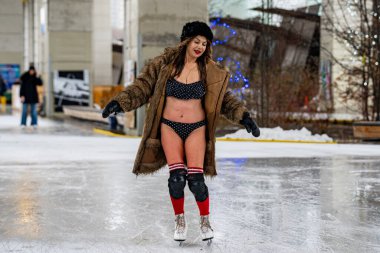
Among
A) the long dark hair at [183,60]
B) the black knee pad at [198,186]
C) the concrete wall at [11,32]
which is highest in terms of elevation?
the concrete wall at [11,32]

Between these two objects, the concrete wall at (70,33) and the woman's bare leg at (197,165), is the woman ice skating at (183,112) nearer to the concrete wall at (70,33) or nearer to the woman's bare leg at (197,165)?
the woman's bare leg at (197,165)

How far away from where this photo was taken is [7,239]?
6230 mm

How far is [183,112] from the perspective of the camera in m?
6.05

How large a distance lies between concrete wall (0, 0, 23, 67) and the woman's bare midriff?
50327 mm

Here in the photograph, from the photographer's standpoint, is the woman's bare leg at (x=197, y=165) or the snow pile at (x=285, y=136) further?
the snow pile at (x=285, y=136)

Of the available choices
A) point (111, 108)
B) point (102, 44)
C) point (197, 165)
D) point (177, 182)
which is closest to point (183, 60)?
point (111, 108)

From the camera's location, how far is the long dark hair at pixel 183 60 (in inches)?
242

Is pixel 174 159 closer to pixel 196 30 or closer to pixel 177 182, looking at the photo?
pixel 177 182

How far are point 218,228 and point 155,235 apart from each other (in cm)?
63

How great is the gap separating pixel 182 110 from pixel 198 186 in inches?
22.9

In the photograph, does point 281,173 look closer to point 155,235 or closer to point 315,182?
point 315,182

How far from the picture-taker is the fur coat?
6086 mm

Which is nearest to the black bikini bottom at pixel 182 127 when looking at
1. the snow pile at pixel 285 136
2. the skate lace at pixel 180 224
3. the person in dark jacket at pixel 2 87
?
the skate lace at pixel 180 224

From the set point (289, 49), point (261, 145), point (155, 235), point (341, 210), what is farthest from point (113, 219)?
point (289, 49)
